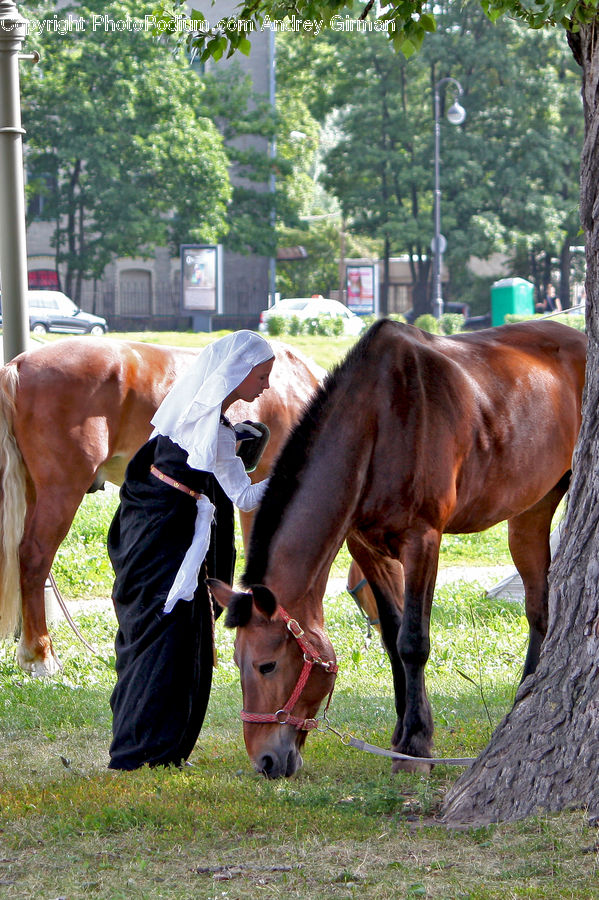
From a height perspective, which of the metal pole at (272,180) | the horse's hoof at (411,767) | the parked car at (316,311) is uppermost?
the metal pole at (272,180)

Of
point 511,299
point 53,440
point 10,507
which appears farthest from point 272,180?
→ point 10,507

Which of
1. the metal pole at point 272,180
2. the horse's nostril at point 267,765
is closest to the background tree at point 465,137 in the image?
the metal pole at point 272,180

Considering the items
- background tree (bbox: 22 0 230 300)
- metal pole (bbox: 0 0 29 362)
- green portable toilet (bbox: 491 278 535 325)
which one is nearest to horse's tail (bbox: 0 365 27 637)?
metal pole (bbox: 0 0 29 362)

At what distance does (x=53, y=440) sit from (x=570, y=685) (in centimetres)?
411

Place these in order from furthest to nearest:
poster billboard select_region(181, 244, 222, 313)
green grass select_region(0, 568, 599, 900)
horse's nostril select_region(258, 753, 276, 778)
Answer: poster billboard select_region(181, 244, 222, 313) < horse's nostril select_region(258, 753, 276, 778) < green grass select_region(0, 568, 599, 900)

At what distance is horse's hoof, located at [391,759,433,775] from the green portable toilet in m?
32.3

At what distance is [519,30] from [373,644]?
37.0 m

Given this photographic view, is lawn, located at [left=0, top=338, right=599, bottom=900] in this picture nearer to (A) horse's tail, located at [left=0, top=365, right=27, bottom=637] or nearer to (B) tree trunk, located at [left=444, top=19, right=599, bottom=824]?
(B) tree trunk, located at [left=444, top=19, right=599, bottom=824]

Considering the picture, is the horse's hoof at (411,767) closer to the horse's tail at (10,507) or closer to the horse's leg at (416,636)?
the horse's leg at (416,636)

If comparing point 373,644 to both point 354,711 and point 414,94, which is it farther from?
point 414,94

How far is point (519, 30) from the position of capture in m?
39.5

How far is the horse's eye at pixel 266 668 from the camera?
13.8ft

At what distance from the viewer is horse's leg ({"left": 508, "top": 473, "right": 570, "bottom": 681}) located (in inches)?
244

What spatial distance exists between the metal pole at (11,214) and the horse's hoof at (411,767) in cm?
442
